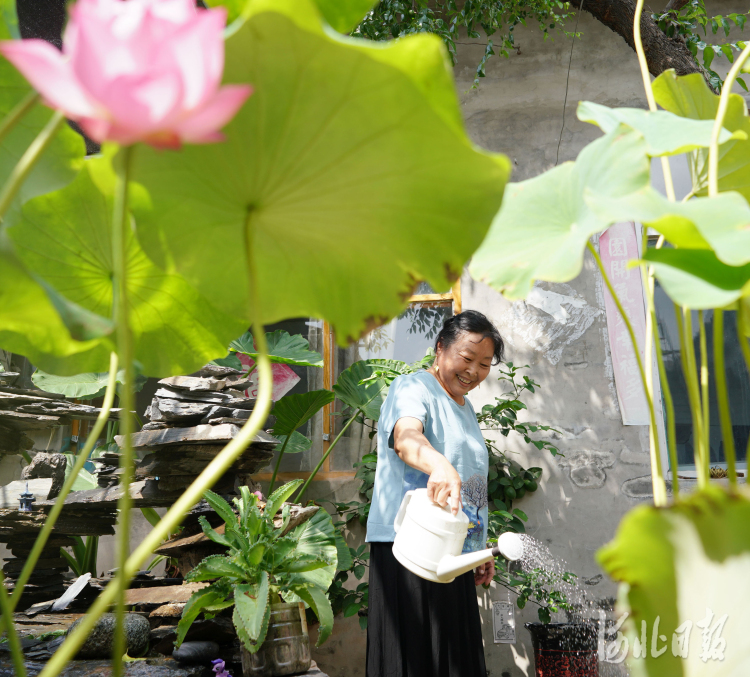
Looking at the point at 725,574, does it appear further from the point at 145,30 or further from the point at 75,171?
the point at 75,171

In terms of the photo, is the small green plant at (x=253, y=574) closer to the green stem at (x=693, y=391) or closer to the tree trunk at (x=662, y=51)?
the green stem at (x=693, y=391)

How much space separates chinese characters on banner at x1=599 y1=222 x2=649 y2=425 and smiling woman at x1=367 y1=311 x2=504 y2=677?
4.74 ft

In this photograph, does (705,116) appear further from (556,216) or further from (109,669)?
(109,669)

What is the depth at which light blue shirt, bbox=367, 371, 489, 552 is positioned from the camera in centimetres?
188

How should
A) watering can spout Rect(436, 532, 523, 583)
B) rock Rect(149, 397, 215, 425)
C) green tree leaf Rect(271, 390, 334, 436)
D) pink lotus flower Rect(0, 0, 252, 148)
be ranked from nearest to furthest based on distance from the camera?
pink lotus flower Rect(0, 0, 252, 148)
watering can spout Rect(436, 532, 523, 583)
rock Rect(149, 397, 215, 425)
green tree leaf Rect(271, 390, 334, 436)

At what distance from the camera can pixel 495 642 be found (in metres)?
3.05

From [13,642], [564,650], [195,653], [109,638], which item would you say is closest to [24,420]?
[109,638]

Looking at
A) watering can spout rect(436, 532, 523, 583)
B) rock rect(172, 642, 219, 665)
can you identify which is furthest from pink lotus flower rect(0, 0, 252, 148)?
rock rect(172, 642, 219, 665)

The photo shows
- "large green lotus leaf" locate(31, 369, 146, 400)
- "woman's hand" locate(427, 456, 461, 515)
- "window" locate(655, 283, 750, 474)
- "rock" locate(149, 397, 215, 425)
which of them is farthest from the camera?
"window" locate(655, 283, 750, 474)

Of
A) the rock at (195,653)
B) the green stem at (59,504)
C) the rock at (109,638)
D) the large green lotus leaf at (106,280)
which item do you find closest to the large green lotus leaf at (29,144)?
the large green lotus leaf at (106,280)

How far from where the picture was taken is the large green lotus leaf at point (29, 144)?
394 mm

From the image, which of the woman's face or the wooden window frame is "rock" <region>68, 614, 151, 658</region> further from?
the wooden window frame

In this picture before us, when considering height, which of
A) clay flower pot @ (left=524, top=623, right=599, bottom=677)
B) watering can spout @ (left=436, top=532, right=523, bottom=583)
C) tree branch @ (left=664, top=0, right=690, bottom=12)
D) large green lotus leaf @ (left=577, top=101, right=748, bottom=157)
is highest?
tree branch @ (left=664, top=0, right=690, bottom=12)

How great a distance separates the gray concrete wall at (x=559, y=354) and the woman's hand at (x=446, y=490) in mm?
1891
